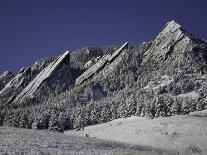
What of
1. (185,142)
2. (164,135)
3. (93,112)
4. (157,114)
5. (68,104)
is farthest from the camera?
(68,104)

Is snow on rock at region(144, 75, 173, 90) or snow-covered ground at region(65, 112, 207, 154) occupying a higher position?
snow on rock at region(144, 75, 173, 90)

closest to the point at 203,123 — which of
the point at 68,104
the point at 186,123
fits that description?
the point at 186,123

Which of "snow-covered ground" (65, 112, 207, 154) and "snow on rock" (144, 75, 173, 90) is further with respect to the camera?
"snow on rock" (144, 75, 173, 90)

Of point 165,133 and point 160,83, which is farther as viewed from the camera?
point 160,83

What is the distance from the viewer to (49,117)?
13525cm

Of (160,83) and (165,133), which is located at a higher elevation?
(160,83)

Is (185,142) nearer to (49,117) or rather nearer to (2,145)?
(2,145)

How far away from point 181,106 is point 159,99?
623 cm

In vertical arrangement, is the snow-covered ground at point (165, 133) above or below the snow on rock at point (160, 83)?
below

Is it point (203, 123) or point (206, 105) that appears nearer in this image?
point (203, 123)

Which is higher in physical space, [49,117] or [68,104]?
[68,104]

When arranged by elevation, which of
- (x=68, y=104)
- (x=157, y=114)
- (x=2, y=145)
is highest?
(x=68, y=104)

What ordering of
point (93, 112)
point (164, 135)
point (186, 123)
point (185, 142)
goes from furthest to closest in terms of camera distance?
point (93, 112)
point (186, 123)
point (164, 135)
point (185, 142)

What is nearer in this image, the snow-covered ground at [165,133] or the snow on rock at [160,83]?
the snow-covered ground at [165,133]
